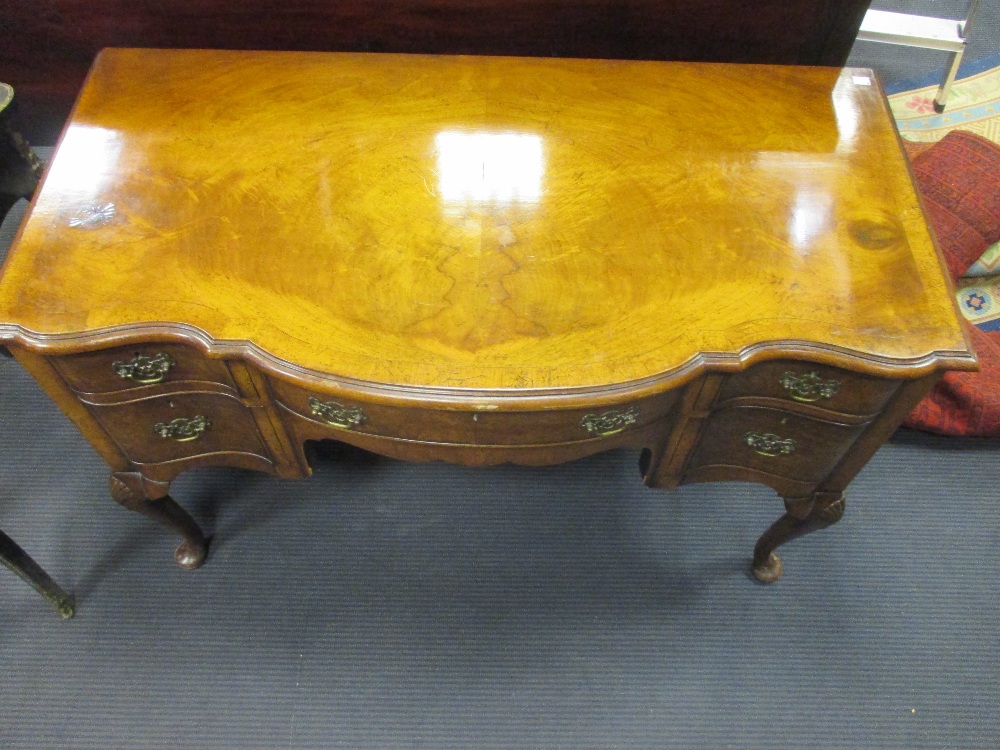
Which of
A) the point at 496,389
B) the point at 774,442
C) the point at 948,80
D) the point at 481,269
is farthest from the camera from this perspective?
the point at 948,80

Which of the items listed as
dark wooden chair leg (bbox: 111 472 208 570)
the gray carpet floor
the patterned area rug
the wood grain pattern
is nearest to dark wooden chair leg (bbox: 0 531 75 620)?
the gray carpet floor

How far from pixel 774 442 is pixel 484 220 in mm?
529

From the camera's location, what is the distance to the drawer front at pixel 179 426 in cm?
105

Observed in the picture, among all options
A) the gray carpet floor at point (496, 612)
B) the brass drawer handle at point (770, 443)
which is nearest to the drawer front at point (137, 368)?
the gray carpet floor at point (496, 612)

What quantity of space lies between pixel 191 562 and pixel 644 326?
Result: 3.51 ft

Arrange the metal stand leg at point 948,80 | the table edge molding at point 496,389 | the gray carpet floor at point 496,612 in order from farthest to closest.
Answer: the metal stand leg at point 948,80 → the gray carpet floor at point 496,612 → the table edge molding at point 496,389

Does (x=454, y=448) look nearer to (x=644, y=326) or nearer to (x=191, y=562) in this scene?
(x=644, y=326)

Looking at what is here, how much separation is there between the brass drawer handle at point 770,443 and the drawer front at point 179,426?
73 centimetres

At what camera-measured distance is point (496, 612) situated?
1465mm

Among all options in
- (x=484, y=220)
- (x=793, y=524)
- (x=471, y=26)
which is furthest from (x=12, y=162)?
(x=793, y=524)

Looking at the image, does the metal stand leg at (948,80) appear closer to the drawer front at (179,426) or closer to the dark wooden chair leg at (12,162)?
the drawer front at (179,426)

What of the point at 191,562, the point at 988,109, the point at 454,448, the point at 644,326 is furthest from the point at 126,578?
the point at 988,109

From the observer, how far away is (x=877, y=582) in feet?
4.97

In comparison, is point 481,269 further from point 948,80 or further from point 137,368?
point 948,80
